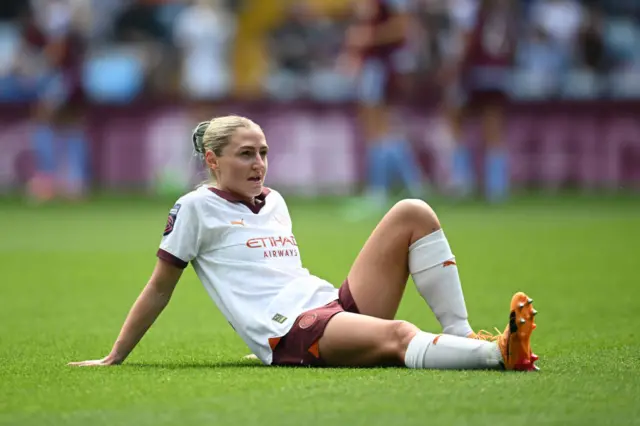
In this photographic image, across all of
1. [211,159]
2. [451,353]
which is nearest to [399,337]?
[451,353]

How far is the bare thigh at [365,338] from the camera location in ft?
16.7

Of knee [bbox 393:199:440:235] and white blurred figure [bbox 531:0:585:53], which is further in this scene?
white blurred figure [bbox 531:0:585:53]

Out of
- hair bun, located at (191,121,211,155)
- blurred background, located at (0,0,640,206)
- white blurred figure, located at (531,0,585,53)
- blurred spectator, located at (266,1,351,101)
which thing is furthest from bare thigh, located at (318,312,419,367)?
white blurred figure, located at (531,0,585,53)

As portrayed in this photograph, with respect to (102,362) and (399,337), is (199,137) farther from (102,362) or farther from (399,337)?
(399,337)

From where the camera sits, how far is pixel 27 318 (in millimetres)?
7520

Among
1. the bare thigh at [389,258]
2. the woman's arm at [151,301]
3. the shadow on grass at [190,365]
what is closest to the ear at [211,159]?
the woman's arm at [151,301]

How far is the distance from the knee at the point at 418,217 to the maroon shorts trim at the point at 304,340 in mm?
465

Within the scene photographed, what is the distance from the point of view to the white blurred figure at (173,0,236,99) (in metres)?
21.8

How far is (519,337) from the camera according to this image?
474cm

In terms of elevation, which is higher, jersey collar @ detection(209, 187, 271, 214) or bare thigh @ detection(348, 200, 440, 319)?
jersey collar @ detection(209, 187, 271, 214)

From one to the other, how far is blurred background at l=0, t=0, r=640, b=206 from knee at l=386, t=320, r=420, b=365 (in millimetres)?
10876

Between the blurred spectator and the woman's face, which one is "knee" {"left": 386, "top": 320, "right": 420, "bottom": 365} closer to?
the woman's face

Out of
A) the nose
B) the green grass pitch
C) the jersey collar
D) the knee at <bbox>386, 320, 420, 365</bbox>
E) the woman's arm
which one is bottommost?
the green grass pitch

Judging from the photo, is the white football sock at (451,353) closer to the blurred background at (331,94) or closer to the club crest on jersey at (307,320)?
the club crest on jersey at (307,320)
